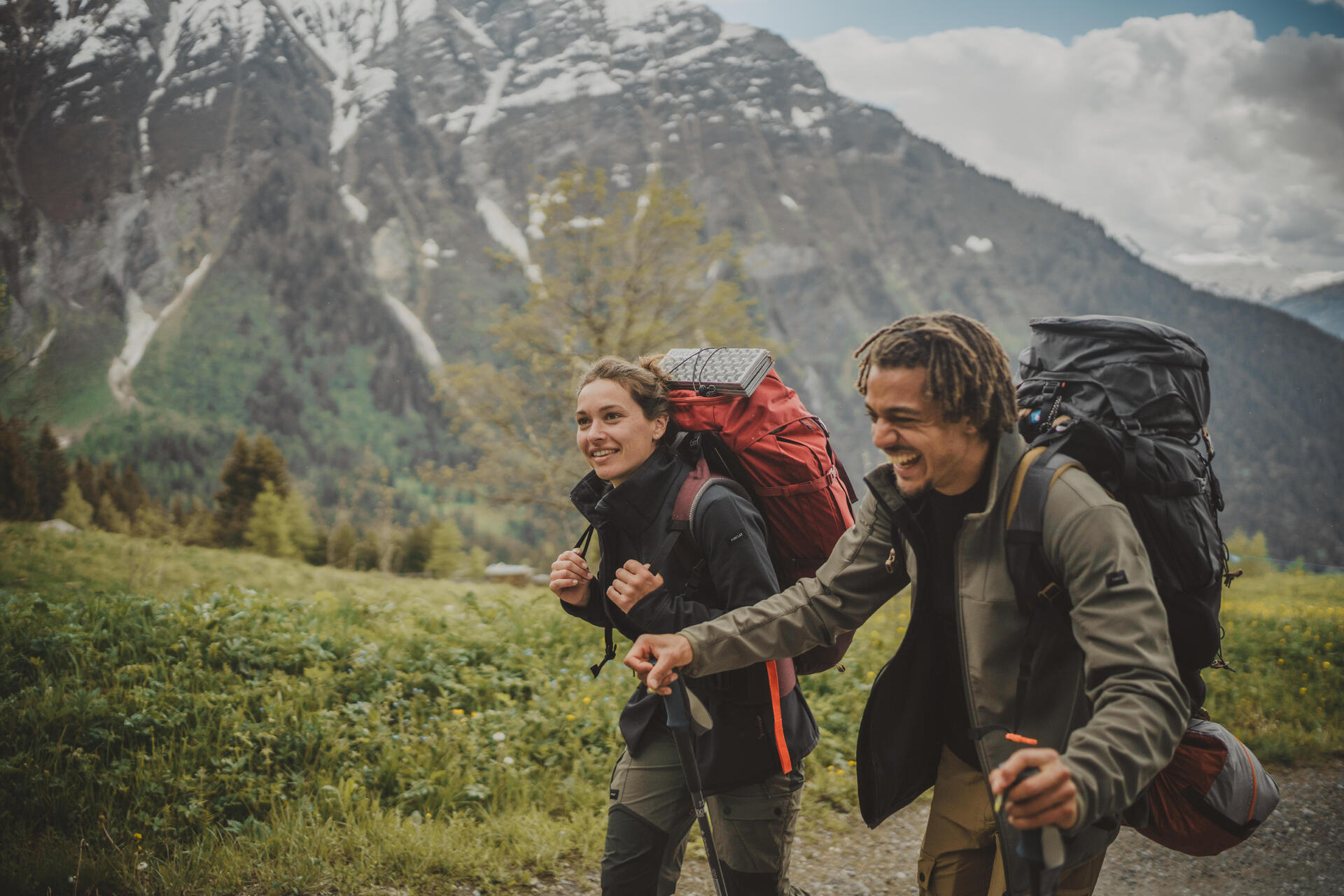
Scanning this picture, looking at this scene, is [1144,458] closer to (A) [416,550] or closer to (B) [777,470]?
(B) [777,470]

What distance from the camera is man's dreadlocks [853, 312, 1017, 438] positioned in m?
1.90

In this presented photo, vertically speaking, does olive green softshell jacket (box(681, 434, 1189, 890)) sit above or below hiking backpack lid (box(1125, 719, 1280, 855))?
above

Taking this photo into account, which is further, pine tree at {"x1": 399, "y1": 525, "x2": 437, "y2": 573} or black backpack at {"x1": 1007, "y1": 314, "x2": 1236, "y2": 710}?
pine tree at {"x1": 399, "y1": 525, "x2": 437, "y2": 573}

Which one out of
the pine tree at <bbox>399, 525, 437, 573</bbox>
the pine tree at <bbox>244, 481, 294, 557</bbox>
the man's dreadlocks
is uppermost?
the man's dreadlocks

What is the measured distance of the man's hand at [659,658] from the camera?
213cm

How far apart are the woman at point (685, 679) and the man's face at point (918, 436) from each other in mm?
654

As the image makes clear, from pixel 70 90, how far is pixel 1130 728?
154 feet

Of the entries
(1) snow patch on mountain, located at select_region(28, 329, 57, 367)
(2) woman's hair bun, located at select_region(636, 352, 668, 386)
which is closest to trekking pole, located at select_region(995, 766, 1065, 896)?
(2) woman's hair bun, located at select_region(636, 352, 668, 386)

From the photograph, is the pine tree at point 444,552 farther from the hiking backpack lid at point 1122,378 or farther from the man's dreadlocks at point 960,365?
the man's dreadlocks at point 960,365

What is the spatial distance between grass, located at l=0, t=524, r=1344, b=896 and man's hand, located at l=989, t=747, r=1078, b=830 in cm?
345

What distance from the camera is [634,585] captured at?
2.43 metres

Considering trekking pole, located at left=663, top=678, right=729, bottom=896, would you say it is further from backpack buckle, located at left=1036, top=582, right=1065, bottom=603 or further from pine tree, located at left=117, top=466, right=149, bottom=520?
pine tree, located at left=117, top=466, right=149, bottom=520

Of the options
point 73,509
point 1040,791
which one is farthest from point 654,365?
point 73,509

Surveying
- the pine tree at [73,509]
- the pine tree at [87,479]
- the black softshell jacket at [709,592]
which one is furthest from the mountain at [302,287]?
the black softshell jacket at [709,592]
